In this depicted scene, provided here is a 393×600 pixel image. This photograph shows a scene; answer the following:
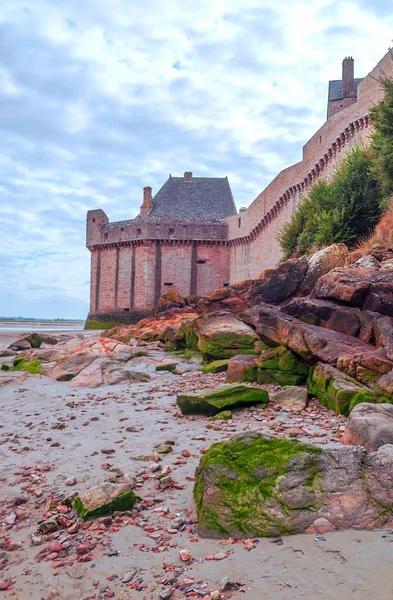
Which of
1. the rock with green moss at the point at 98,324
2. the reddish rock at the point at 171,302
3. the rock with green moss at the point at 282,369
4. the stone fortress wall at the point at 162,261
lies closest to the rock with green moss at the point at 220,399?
the rock with green moss at the point at 282,369

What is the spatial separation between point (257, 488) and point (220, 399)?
3090mm

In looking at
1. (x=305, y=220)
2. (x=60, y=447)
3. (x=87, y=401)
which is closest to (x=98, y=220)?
(x=305, y=220)

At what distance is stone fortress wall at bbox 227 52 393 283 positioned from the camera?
19.3 metres

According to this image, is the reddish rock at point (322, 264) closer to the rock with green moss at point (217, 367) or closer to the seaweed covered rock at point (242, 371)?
the rock with green moss at point (217, 367)

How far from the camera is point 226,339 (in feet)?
35.4

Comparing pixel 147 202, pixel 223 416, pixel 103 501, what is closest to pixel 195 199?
pixel 147 202

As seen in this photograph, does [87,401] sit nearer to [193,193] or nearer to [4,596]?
[4,596]

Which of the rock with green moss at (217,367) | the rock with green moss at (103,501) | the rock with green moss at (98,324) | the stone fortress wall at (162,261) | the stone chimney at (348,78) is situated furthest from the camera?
the rock with green moss at (98,324)

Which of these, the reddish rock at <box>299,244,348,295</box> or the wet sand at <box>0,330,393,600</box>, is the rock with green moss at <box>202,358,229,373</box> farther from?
the reddish rock at <box>299,244,348,295</box>

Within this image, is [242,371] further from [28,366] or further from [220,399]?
[28,366]

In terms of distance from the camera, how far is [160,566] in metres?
2.84

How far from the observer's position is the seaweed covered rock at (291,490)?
10.0 ft

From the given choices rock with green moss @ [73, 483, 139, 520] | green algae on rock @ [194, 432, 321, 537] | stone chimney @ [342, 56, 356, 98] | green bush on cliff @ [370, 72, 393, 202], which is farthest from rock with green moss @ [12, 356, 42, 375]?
stone chimney @ [342, 56, 356, 98]

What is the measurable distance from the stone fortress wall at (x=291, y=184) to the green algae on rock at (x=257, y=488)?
16.3 m
